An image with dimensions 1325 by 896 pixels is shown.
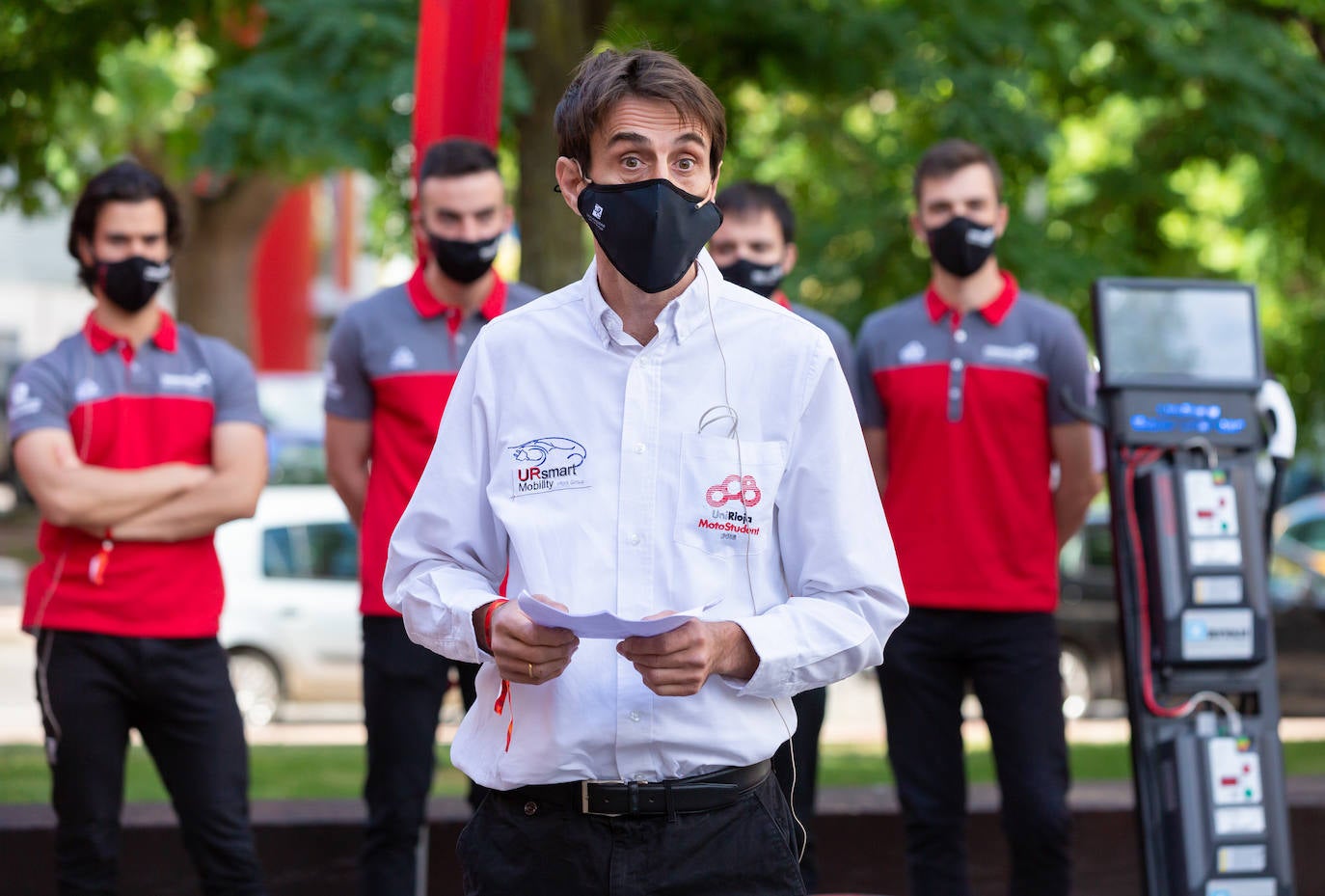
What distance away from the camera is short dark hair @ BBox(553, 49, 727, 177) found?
8.96 ft

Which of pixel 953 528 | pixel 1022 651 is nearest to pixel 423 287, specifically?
pixel 953 528

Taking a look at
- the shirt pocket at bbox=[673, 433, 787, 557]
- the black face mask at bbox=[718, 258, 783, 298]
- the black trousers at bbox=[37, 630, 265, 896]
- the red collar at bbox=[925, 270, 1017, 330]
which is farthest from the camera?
the black face mask at bbox=[718, 258, 783, 298]

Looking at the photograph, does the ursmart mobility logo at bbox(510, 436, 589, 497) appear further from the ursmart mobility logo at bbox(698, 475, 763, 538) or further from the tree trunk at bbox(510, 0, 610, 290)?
the tree trunk at bbox(510, 0, 610, 290)

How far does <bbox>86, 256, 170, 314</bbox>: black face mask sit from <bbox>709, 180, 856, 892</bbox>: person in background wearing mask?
1662 millimetres

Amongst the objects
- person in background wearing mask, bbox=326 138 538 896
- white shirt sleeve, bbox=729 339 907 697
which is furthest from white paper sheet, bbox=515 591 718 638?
person in background wearing mask, bbox=326 138 538 896

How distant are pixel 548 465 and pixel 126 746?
2.42m

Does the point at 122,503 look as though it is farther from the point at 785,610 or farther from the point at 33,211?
the point at 33,211

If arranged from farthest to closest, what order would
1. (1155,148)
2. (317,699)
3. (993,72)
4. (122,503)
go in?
(317,699)
(1155,148)
(993,72)
(122,503)

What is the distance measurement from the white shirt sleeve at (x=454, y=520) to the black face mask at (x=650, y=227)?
0.30 meters

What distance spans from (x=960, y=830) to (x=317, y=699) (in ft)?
28.2

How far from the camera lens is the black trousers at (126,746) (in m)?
4.53

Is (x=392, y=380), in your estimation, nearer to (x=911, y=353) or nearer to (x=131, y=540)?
(x=131, y=540)

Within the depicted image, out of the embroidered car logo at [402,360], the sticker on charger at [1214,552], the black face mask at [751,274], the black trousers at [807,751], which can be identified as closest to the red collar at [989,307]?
the black face mask at [751,274]

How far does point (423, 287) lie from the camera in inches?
200
